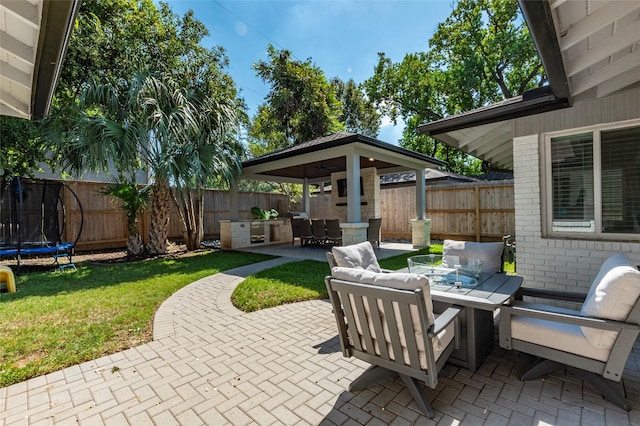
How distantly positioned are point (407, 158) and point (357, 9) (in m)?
4.87

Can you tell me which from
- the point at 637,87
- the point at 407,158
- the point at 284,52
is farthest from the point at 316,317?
the point at 284,52

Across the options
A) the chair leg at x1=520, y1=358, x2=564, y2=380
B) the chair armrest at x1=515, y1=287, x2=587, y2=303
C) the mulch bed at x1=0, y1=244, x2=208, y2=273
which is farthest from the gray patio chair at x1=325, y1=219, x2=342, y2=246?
the chair leg at x1=520, y1=358, x2=564, y2=380

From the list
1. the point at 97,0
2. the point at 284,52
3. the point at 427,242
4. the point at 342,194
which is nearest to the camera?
the point at 97,0

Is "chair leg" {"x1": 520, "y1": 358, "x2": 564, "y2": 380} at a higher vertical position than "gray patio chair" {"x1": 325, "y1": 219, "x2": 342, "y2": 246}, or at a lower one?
lower

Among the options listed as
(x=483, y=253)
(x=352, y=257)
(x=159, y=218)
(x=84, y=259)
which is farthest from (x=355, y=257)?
(x=84, y=259)

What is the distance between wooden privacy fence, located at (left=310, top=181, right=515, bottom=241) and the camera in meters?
9.60

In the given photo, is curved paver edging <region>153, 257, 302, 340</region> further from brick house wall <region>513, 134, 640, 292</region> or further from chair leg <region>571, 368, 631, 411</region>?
brick house wall <region>513, 134, 640, 292</region>

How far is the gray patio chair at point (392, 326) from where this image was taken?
1.91m

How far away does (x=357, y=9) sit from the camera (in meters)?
8.77

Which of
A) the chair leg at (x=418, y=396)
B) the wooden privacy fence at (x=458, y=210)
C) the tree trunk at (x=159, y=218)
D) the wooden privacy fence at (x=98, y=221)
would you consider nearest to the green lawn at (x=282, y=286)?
the chair leg at (x=418, y=396)

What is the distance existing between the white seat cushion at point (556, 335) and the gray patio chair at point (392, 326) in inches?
23.1

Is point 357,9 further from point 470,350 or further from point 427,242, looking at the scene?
point 470,350

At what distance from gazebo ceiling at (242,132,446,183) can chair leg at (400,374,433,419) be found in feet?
17.9

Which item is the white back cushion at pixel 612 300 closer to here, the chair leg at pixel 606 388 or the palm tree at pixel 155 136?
the chair leg at pixel 606 388
